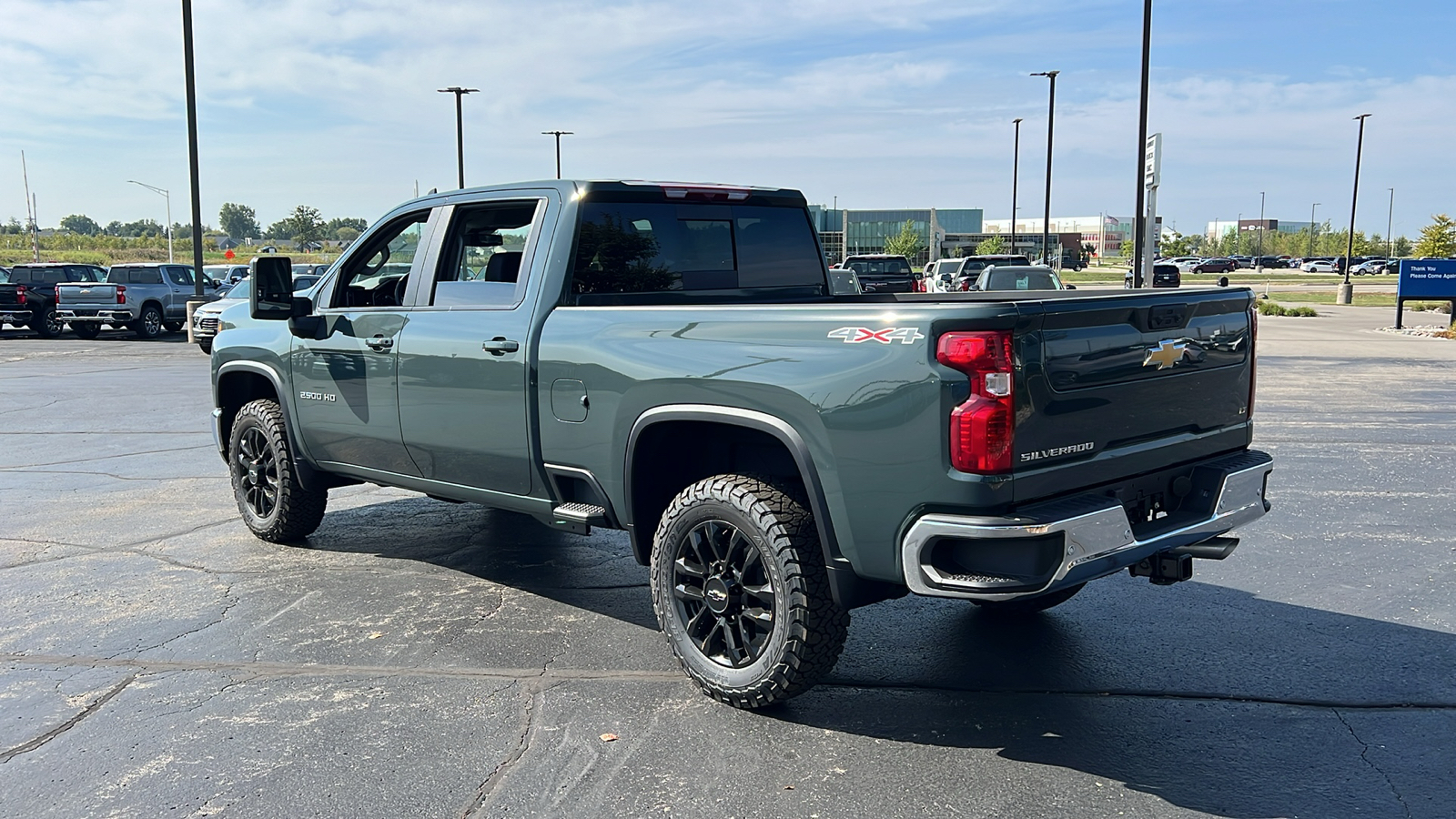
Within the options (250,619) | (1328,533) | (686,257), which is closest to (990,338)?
(686,257)

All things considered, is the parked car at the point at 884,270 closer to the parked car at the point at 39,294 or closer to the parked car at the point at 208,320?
the parked car at the point at 208,320

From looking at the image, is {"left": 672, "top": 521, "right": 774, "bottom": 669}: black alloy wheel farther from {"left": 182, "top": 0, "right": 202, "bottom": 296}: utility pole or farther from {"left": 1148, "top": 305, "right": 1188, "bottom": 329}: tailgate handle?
{"left": 182, "top": 0, "right": 202, "bottom": 296}: utility pole

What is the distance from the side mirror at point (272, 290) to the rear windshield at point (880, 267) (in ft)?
81.1

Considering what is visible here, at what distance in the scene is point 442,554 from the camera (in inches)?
266

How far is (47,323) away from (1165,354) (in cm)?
3114

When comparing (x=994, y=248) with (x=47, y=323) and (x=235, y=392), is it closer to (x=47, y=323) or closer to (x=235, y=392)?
(x=47, y=323)

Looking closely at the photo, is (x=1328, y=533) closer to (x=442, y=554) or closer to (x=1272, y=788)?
(x=1272, y=788)

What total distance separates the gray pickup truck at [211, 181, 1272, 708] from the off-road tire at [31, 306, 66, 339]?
26631mm

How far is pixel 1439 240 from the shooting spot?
5981 centimetres

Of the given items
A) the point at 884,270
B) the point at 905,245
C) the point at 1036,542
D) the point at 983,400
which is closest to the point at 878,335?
the point at 983,400

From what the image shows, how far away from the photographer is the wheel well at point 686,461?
4480 mm

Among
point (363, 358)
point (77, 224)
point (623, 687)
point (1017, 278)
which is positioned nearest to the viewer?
point (623, 687)

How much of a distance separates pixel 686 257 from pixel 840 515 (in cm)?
203

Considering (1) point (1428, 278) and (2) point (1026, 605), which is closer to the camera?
(2) point (1026, 605)
